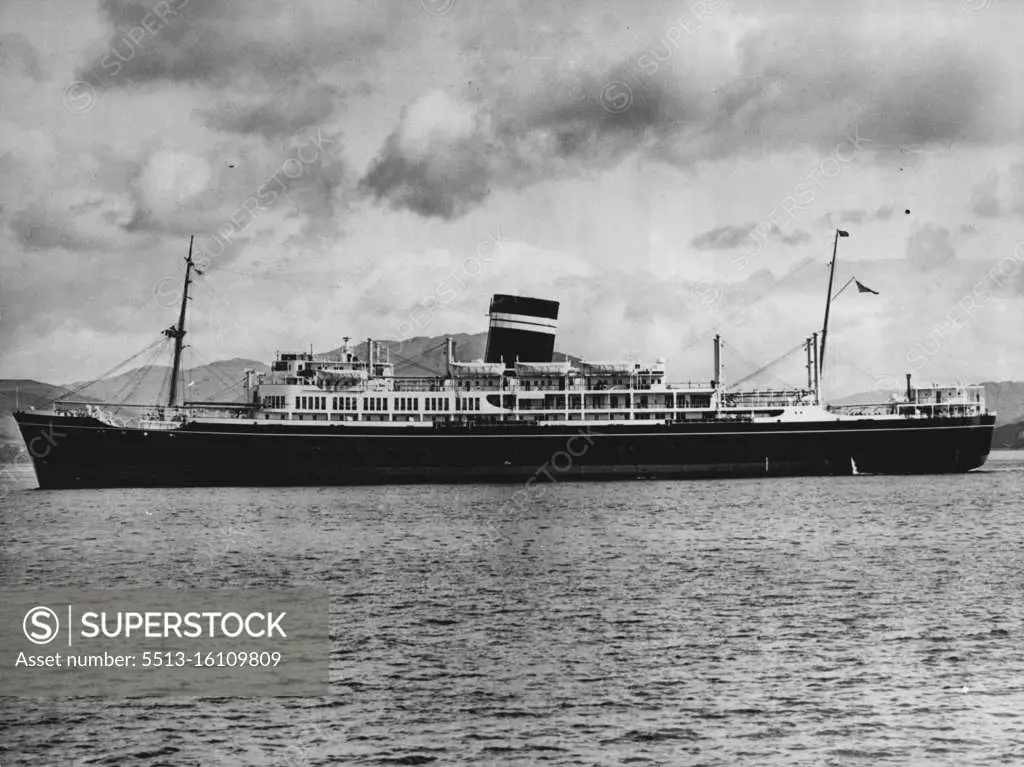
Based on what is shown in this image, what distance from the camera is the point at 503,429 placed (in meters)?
68.1

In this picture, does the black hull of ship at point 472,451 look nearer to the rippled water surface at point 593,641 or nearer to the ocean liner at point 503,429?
the ocean liner at point 503,429

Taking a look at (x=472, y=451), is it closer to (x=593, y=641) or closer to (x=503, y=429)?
(x=503, y=429)

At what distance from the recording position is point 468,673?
62.5 ft

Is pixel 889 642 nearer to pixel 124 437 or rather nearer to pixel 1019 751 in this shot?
pixel 1019 751

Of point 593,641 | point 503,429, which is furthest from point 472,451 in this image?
point 593,641

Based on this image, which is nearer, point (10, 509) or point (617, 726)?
point (617, 726)

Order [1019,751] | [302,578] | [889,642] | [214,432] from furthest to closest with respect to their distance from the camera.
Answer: [214,432] < [302,578] < [889,642] < [1019,751]

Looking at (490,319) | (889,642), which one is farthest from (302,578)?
(490,319)

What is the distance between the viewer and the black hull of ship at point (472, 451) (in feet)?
212

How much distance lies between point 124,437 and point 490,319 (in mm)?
21930

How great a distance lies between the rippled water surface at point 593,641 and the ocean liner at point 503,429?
1992 centimetres

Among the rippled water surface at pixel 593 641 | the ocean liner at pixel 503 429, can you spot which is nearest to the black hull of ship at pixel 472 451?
the ocean liner at pixel 503 429

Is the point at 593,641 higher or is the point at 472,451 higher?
the point at 472,451

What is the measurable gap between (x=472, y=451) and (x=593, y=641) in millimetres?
46679
